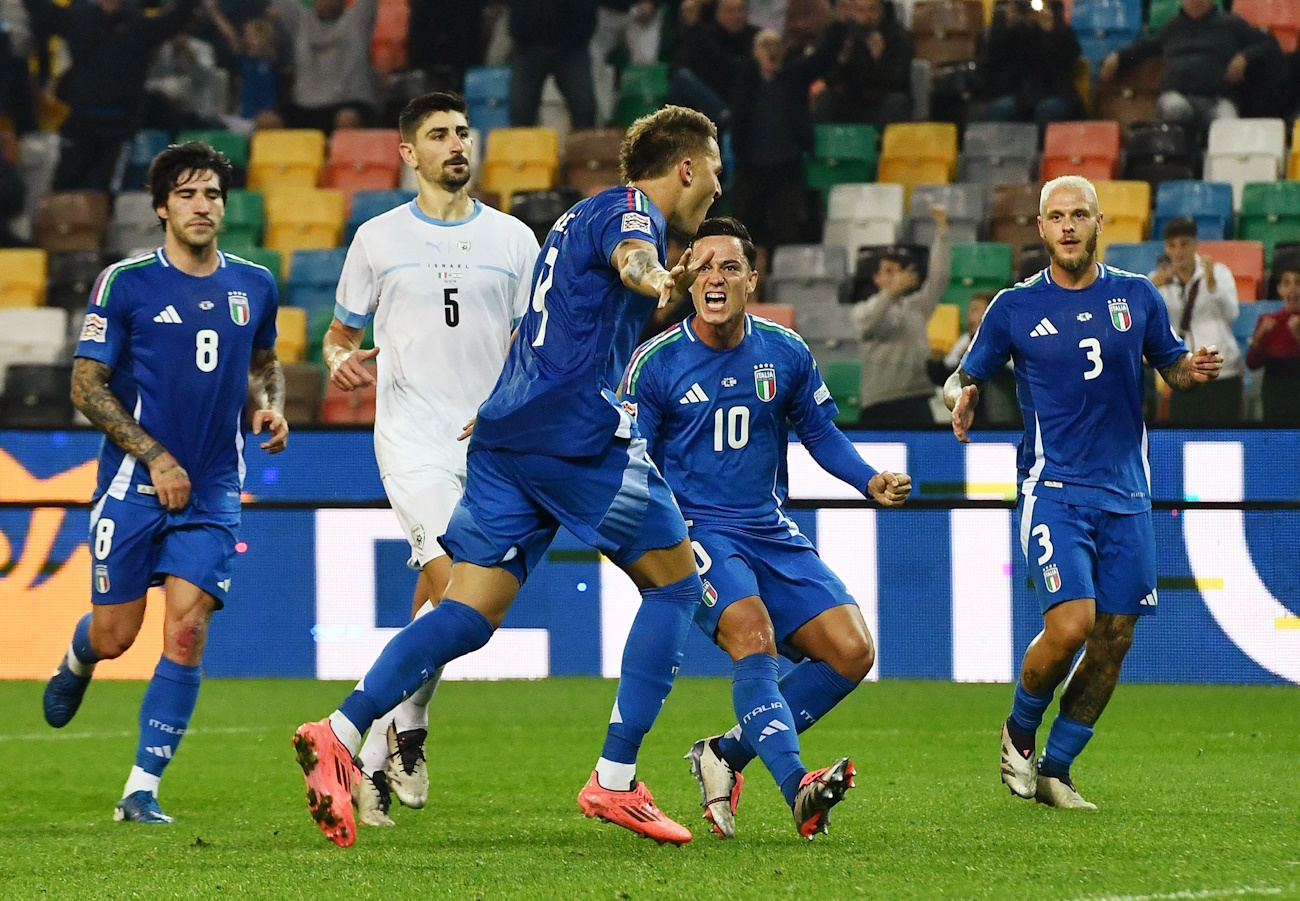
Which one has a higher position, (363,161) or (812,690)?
(363,161)

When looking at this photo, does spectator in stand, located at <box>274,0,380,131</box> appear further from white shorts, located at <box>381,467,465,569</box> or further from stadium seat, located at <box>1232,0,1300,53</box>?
Result: white shorts, located at <box>381,467,465,569</box>

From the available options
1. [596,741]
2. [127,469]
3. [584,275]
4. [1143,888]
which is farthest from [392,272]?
[1143,888]

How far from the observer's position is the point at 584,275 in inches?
201

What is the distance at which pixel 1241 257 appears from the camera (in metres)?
12.1

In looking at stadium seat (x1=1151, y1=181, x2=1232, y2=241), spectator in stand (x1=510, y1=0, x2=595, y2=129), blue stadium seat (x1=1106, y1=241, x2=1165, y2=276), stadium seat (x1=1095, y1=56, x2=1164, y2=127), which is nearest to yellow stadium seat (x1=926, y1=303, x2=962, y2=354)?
blue stadium seat (x1=1106, y1=241, x2=1165, y2=276)

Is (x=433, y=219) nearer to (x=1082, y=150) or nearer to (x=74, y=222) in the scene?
(x=1082, y=150)

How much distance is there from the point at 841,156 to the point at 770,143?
3.83 ft

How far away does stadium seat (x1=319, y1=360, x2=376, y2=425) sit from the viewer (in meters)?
11.6

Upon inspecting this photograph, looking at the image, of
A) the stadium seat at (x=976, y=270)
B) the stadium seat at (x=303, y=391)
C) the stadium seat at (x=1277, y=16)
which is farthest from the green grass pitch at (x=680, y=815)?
the stadium seat at (x=1277, y=16)

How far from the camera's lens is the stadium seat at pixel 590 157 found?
13875 mm

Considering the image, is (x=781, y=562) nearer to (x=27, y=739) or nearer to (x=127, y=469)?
(x=127, y=469)

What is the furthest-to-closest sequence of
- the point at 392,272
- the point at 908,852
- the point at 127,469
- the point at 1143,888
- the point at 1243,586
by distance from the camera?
1. the point at 1243,586
2. the point at 392,272
3. the point at 127,469
4. the point at 908,852
5. the point at 1143,888

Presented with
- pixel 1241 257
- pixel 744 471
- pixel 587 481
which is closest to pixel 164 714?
pixel 587 481

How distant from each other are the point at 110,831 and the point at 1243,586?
248 inches
